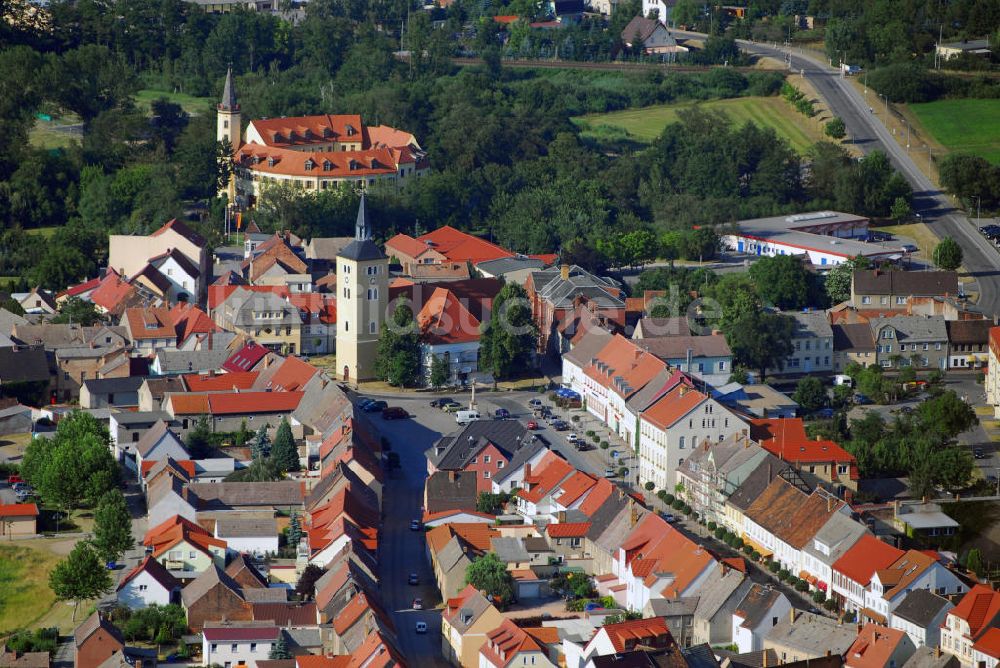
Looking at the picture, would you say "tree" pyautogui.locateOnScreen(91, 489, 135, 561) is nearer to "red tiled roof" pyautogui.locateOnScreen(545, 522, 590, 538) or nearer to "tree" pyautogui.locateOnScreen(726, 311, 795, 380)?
"red tiled roof" pyautogui.locateOnScreen(545, 522, 590, 538)

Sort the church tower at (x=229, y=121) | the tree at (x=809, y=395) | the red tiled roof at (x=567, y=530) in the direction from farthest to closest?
1. the church tower at (x=229, y=121)
2. the tree at (x=809, y=395)
3. the red tiled roof at (x=567, y=530)

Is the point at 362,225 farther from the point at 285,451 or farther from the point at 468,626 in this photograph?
the point at 468,626

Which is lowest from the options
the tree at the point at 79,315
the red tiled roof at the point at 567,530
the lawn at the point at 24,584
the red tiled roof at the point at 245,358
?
the lawn at the point at 24,584

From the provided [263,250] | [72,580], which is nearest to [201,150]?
[263,250]

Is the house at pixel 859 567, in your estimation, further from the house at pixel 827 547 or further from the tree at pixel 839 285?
the tree at pixel 839 285

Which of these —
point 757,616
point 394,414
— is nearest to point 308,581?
point 757,616

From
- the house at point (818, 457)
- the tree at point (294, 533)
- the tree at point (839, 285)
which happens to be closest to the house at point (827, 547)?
the house at point (818, 457)

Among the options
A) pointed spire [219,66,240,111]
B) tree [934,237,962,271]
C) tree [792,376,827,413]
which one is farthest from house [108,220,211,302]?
tree [934,237,962,271]
